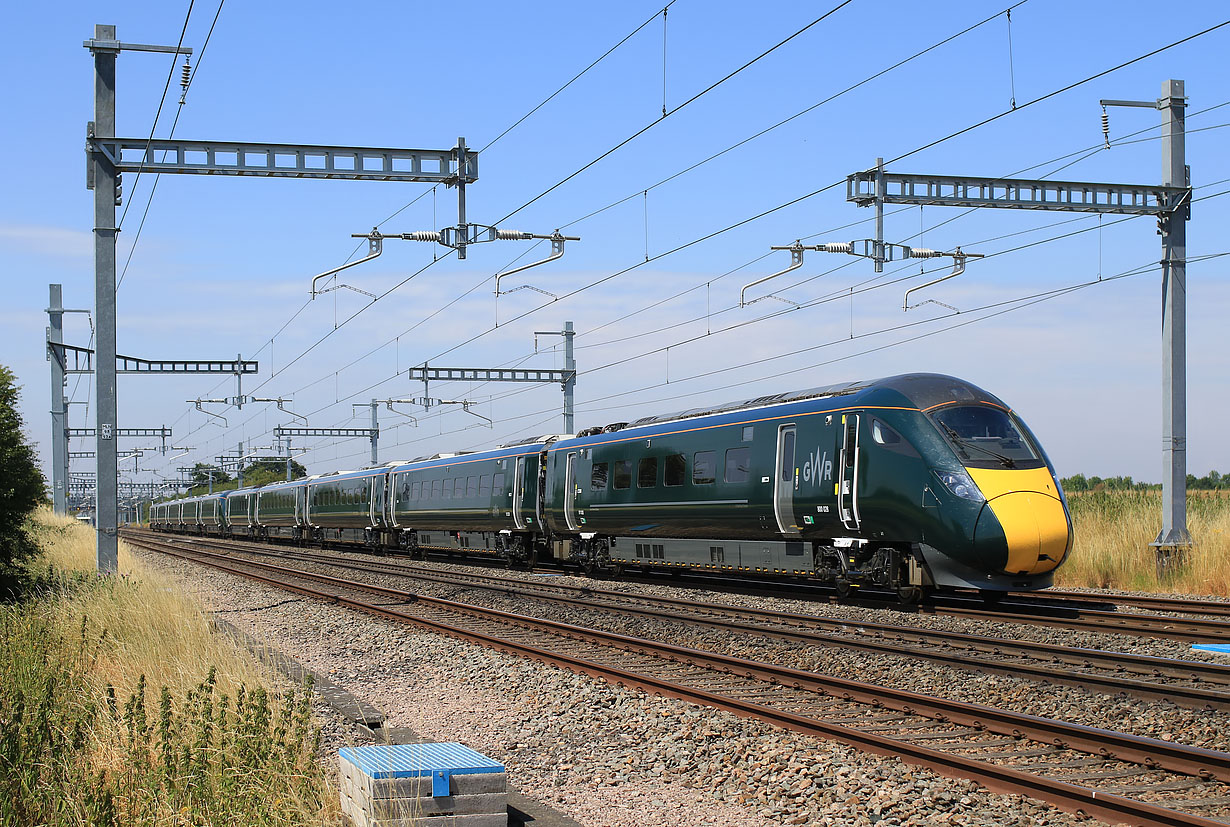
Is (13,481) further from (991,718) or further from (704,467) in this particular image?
(991,718)

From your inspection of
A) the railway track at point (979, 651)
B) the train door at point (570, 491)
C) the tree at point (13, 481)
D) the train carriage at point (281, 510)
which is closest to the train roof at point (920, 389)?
the railway track at point (979, 651)

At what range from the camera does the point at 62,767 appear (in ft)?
23.3

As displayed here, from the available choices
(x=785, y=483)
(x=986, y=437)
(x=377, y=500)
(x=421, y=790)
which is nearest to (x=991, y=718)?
(x=421, y=790)

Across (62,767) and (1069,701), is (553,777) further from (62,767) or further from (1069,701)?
(1069,701)

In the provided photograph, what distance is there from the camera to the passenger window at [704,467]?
66.2 ft

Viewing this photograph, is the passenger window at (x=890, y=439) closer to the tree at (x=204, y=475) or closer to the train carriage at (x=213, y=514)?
the train carriage at (x=213, y=514)

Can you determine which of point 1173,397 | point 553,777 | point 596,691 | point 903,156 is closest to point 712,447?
point 903,156

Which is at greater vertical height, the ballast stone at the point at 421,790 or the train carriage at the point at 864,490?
the train carriage at the point at 864,490

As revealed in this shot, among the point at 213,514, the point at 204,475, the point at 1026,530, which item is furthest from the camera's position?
the point at 204,475

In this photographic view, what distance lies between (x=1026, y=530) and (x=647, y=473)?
8.72 meters

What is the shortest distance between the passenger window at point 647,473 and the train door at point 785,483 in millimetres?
4118

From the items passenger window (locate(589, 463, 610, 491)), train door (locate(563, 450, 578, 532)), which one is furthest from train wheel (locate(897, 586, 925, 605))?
train door (locate(563, 450, 578, 532))

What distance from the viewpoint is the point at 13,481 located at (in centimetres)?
1825

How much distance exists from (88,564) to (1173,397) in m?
22.8
